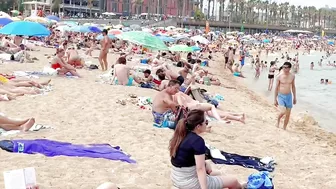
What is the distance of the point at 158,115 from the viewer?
721 centimetres

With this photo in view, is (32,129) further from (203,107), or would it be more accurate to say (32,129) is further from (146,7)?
(146,7)

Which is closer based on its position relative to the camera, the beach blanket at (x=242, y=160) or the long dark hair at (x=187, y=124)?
the long dark hair at (x=187, y=124)

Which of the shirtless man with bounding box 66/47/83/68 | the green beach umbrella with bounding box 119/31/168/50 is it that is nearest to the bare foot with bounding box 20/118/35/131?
the green beach umbrella with bounding box 119/31/168/50

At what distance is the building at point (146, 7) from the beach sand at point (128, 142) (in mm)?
75195

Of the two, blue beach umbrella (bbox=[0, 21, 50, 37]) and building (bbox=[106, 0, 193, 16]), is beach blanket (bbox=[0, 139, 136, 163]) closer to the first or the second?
blue beach umbrella (bbox=[0, 21, 50, 37])

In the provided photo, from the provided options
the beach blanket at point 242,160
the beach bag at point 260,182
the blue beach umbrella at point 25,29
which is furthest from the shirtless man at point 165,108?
the blue beach umbrella at point 25,29

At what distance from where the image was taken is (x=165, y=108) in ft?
23.6

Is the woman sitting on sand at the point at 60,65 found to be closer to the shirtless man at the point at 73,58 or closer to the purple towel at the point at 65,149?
the shirtless man at the point at 73,58

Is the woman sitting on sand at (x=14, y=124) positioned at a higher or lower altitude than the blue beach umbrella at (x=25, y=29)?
lower

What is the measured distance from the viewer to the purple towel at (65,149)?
5.29m

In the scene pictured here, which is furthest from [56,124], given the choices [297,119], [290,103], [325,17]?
[325,17]

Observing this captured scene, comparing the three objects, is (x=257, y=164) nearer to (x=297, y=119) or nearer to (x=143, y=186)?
(x=143, y=186)

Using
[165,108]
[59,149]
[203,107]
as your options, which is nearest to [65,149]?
[59,149]

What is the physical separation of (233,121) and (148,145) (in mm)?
2794
